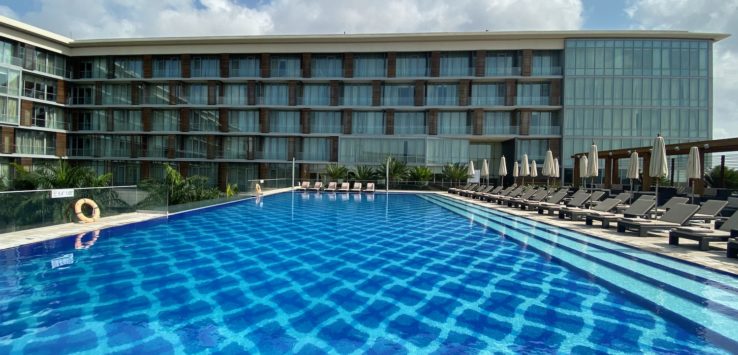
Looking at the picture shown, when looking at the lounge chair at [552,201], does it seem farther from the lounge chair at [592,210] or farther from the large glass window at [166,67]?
the large glass window at [166,67]

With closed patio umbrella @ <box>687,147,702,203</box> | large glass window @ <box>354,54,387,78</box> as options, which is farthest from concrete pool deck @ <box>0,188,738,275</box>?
large glass window @ <box>354,54,387,78</box>

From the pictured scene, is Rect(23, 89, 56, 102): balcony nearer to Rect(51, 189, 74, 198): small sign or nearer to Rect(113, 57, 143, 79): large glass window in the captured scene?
Rect(113, 57, 143, 79): large glass window

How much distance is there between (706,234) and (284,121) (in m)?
35.0

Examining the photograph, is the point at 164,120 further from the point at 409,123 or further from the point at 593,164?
the point at 593,164

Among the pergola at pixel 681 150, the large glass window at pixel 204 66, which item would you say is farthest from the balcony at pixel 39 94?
the pergola at pixel 681 150

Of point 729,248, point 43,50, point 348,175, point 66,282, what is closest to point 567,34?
point 348,175

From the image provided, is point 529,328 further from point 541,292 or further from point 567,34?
point 567,34

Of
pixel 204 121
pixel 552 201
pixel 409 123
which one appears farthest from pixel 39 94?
pixel 552 201

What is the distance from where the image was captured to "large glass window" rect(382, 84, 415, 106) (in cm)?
3809

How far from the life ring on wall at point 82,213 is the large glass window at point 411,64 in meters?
30.2

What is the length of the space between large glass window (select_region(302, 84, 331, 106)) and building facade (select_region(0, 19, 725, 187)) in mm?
145

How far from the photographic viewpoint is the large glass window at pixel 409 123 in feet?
125

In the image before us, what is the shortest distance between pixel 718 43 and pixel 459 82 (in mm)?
21135

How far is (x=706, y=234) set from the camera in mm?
8117
